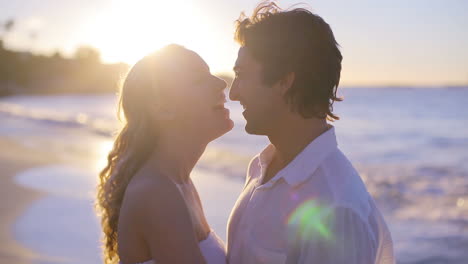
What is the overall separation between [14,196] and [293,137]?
9034 millimetres

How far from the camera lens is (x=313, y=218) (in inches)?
93.9

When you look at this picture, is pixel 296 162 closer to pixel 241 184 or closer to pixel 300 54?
pixel 300 54

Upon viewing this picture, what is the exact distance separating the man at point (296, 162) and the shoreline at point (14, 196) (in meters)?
4.94

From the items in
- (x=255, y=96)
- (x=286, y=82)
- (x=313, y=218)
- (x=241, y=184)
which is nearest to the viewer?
Result: (x=313, y=218)

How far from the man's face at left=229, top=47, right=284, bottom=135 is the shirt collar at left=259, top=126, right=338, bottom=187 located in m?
0.38

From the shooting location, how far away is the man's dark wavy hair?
2.87 m

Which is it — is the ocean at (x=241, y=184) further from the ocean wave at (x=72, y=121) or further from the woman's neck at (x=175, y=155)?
the ocean wave at (x=72, y=121)

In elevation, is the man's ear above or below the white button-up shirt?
above

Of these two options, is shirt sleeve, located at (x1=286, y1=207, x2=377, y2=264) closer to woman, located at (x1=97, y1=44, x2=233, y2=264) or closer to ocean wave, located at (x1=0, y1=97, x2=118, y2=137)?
woman, located at (x1=97, y1=44, x2=233, y2=264)

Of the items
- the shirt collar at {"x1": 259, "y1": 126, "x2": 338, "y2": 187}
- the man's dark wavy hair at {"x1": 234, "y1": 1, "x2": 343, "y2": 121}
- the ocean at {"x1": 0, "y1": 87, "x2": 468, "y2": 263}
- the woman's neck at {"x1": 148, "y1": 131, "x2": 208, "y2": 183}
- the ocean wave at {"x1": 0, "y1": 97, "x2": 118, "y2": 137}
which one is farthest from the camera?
the ocean wave at {"x1": 0, "y1": 97, "x2": 118, "y2": 137}

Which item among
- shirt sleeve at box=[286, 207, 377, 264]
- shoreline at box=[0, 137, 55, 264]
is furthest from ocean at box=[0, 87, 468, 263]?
shirt sleeve at box=[286, 207, 377, 264]

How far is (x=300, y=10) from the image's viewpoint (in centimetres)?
294

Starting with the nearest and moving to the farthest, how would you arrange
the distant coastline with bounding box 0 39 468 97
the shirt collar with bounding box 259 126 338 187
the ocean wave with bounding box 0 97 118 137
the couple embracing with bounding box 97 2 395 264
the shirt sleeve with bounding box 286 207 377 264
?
the shirt sleeve with bounding box 286 207 377 264 < the couple embracing with bounding box 97 2 395 264 < the shirt collar with bounding box 259 126 338 187 < the ocean wave with bounding box 0 97 118 137 < the distant coastline with bounding box 0 39 468 97

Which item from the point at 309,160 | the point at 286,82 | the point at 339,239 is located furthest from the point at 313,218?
the point at 286,82
